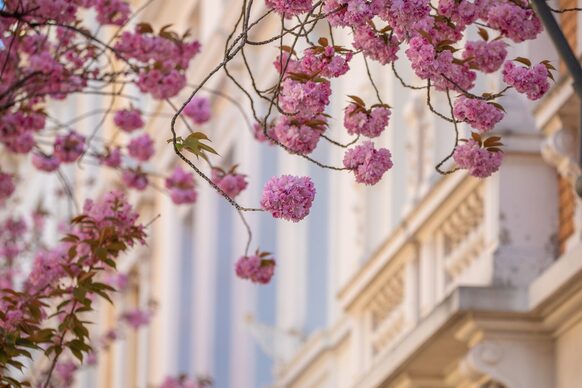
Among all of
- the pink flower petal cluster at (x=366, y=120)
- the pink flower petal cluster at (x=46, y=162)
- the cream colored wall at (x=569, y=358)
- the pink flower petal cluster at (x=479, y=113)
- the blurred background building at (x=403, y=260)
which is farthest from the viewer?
the pink flower petal cluster at (x=46, y=162)

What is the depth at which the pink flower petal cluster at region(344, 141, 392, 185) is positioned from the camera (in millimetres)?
9391

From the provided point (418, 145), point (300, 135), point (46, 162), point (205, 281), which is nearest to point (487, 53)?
point (300, 135)

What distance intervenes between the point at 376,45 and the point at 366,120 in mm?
668

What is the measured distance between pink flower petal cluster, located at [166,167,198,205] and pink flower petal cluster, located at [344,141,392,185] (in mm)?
5128

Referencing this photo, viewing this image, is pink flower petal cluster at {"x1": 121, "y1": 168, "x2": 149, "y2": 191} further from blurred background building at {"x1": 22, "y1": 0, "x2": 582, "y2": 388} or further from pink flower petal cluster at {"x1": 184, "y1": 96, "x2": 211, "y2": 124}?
blurred background building at {"x1": 22, "y1": 0, "x2": 582, "y2": 388}

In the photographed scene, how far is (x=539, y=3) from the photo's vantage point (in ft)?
30.1

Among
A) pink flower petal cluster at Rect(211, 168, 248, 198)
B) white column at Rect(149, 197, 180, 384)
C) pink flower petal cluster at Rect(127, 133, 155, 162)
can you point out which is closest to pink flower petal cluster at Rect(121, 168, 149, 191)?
pink flower petal cluster at Rect(127, 133, 155, 162)

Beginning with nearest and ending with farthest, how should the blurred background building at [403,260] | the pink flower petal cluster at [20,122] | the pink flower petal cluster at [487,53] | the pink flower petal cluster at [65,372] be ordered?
the pink flower petal cluster at [487,53]
the blurred background building at [403,260]
the pink flower petal cluster at [20,122]
the pink flower petal cluster at [65,372]

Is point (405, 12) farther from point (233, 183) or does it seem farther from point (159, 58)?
point (159, 58)

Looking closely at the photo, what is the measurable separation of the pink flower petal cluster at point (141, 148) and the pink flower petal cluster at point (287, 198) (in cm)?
649

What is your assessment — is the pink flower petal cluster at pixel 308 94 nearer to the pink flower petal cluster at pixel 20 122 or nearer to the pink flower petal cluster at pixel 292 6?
the pink flower petal cluster at pixel 292 6

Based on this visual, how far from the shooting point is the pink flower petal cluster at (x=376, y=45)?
361 inches

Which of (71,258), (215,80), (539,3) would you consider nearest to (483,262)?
(71,258)

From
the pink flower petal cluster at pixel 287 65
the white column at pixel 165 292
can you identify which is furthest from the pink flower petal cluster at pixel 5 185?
the white column at pixel 165 292
